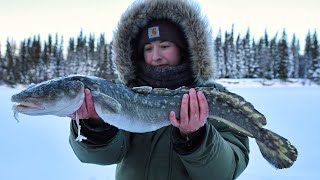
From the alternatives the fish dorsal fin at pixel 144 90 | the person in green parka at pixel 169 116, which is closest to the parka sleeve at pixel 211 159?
the person in green parka at pixel 169 116

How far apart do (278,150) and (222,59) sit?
64.3m

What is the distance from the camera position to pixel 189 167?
2.65 meters

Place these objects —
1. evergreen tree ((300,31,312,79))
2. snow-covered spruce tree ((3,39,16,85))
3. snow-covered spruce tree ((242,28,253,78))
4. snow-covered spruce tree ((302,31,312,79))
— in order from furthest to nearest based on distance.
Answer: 1. evergreen tree ((300,31,312,79))
2. snow-covered spruce tree ((302,31,312,79))
3. snow-covered spruce tree ((242,28,253,78))
4. snow-covered spruce tree ((3,39,16,85))

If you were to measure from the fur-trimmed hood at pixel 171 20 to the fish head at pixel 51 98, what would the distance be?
3.97 ft

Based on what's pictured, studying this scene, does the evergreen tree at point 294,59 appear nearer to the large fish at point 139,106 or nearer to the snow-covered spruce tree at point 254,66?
the snow-covered spruce tree at point 254,66

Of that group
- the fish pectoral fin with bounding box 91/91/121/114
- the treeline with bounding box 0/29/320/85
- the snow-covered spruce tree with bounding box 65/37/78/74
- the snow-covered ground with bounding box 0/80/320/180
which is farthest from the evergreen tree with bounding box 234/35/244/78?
the fish pectoral fin with bounding box 91/91/121/114

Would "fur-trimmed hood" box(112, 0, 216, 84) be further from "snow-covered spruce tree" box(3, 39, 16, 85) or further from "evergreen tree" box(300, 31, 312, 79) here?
"evergreen tree" box(300, 31, 312, 79)

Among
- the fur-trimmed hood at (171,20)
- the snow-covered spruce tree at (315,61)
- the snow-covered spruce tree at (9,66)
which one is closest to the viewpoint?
the fur-trimmed hood at (171,20)

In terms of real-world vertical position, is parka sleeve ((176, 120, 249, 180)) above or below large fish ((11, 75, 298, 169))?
below

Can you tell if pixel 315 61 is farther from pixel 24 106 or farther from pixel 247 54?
pixel 24 106

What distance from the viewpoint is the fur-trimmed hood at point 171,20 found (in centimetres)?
365

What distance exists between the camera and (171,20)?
3746 millimetres

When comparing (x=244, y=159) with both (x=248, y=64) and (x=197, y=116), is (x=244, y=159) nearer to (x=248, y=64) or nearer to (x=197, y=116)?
(x=197, y=116)

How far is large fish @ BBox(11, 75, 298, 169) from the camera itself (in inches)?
97.3
